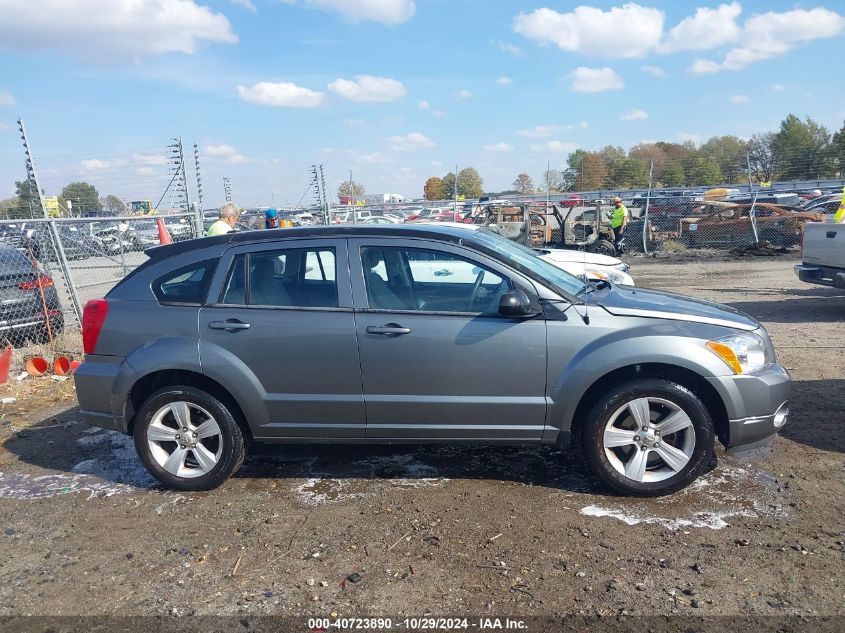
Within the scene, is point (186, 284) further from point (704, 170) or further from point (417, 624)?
point (704, 170)

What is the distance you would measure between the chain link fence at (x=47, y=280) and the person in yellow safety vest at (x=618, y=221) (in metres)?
13.7

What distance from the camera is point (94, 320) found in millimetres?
4445

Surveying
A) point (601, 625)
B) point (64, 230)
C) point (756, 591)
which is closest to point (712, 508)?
point (756, 591)

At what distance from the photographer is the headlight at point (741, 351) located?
13.0 ft

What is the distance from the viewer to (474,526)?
3773mm

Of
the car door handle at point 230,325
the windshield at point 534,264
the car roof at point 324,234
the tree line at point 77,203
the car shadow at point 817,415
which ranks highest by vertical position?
the tree line at point 77,203

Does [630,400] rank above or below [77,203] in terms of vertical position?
below

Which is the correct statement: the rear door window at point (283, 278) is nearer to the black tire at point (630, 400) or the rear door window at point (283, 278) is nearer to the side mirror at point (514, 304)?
the side mirror at point (514, 304)

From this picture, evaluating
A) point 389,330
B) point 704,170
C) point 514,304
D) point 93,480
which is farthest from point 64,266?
point 704,170

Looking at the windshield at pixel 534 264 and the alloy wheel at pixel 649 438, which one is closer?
the alloy wheel at pixel 649 438

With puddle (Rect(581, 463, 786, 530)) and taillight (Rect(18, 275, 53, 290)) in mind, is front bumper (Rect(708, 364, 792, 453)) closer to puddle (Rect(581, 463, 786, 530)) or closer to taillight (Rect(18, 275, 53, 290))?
puddle (Rect(581, 463, 786, 530))

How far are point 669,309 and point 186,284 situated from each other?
3175 millimetres

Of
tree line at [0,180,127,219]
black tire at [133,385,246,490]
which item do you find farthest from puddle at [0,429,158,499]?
tree line at [0,180,127,219]

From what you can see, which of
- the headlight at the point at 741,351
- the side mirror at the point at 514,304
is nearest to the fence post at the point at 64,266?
the side mirror at the point at 514,304
